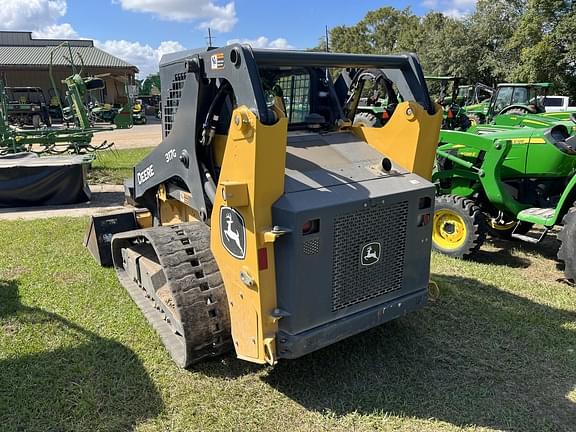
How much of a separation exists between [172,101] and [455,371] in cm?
305

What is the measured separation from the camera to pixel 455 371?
3578 mm

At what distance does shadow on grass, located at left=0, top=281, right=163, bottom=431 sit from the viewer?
304 cm

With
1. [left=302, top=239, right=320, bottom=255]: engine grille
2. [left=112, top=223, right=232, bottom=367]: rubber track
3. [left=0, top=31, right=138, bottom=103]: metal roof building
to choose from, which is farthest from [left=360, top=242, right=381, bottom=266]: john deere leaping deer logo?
[left=0, top=31, right=138, bottom=103]: metal roof building

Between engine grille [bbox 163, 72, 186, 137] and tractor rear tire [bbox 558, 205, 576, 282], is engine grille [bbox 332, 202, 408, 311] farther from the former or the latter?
tractor rear tire [bbox 558, 205, 576, 282]

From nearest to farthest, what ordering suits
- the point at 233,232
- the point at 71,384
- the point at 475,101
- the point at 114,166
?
the point at 233,232
the point at 71,384
the point at 114,166
the point at 475,101

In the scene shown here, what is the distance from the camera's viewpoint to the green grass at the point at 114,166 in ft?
36.1

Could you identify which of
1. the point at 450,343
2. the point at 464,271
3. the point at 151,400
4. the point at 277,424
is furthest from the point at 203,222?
the point at 464,271

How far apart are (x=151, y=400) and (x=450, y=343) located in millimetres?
2294

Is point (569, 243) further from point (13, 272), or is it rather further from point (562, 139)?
point (13, 272)

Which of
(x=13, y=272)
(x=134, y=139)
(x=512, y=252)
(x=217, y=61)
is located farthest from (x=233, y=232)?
(x=134, y=139)

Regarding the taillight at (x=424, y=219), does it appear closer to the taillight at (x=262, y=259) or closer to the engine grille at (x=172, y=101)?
the taillight at (x=262, y=259)

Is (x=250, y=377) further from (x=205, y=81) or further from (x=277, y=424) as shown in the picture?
(x=205, y=81)

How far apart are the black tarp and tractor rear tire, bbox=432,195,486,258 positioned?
20.0 ft

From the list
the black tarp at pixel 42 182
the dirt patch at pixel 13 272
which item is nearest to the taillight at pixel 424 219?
the dirt patch at pixel 13 272
